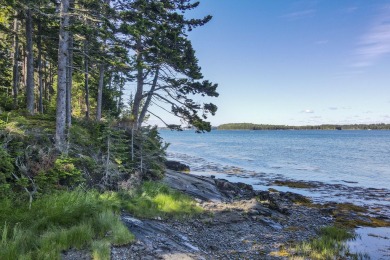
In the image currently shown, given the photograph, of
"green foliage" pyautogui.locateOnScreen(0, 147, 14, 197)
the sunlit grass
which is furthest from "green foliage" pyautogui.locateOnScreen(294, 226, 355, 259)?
"green foliage" pyautogui.locateOnScreen(0, 147, 14, 197)

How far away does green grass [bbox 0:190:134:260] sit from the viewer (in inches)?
232

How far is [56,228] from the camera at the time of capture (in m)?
7.00

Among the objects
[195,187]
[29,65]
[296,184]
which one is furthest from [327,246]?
[29,65]

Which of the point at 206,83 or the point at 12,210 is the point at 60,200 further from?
the point at 206,83

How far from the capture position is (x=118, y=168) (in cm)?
1334

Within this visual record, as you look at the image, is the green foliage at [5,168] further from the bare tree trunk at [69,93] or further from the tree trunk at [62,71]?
the bare tree trunk at [69,93]

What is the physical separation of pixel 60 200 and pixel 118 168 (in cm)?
509

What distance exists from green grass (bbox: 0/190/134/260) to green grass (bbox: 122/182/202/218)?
184 cm

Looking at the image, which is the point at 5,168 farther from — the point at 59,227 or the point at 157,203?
the point at 157,203

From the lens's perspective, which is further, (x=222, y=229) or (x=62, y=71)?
(x=62, y=71)

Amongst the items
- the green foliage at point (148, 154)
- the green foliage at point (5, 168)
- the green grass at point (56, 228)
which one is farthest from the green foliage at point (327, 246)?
the green foliage at point (5, 168)

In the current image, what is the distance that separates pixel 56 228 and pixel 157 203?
15.8 ft

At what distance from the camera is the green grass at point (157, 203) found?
34.2 ft

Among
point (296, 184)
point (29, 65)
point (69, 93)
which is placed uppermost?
point (29, 65)
